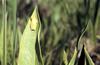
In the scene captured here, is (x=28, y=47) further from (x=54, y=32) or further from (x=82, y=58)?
(x=54, y=32)

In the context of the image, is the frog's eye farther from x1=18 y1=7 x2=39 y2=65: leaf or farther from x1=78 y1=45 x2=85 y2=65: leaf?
x1=78 y1=45 x2=85 y2=65: leaf

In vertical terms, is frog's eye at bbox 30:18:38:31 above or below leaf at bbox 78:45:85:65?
above

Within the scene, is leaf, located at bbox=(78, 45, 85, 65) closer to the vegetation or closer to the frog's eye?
the vegetation

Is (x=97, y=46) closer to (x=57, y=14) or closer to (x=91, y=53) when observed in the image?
(x=91, y=53)

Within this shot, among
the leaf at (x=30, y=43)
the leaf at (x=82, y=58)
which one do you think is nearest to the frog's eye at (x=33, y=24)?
the leaf at (x=30, y=43)

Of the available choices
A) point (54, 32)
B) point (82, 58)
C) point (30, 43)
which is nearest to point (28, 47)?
point (30, 43)

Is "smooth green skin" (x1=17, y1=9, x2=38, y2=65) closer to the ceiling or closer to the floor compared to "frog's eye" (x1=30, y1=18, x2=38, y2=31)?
closer to the floor

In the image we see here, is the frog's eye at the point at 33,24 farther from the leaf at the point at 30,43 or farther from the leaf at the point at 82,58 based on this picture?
the leaf at the point at 82,58

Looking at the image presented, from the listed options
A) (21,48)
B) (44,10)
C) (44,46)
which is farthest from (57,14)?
(21,48)

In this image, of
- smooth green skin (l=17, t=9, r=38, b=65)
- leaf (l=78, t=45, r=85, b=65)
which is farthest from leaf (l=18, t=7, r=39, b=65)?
leaf (l=78, t=45, r=85, b=65)
